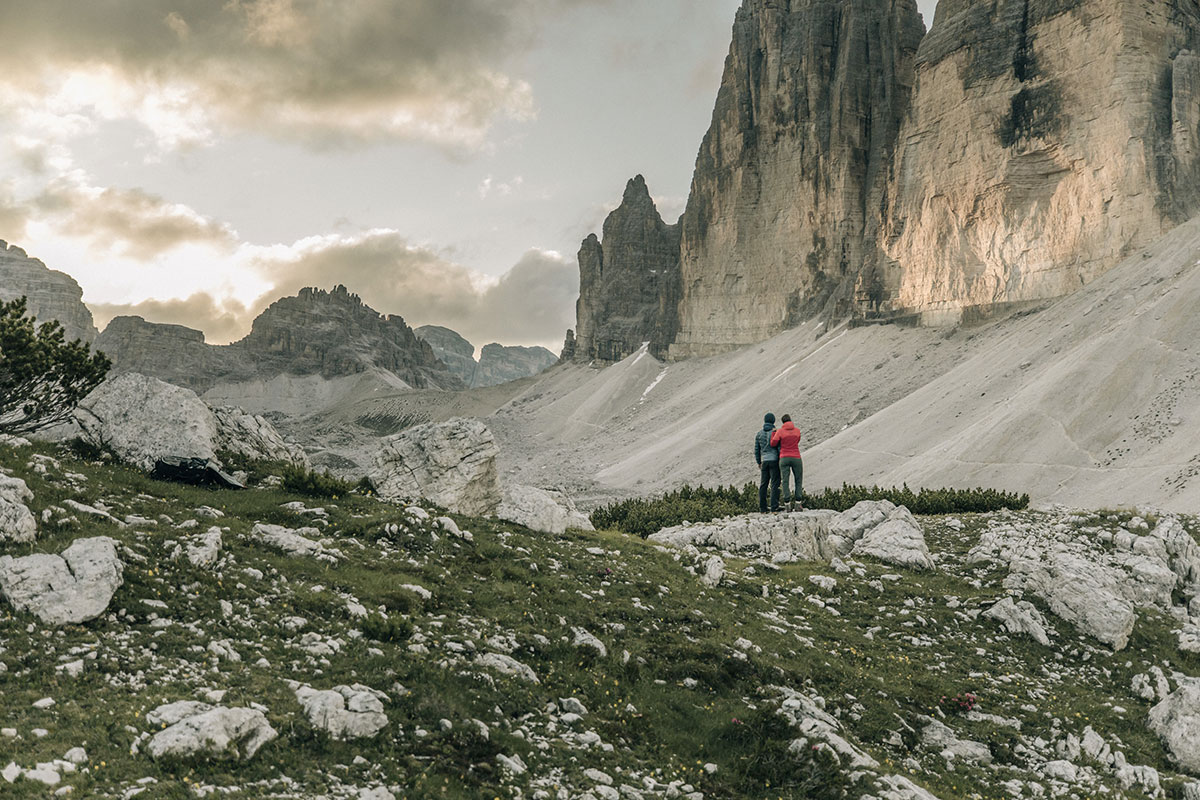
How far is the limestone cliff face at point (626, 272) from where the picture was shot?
17975 cm

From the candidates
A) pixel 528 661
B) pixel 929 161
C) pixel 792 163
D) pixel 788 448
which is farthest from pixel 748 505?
pixel 792 163

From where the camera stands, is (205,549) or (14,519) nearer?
(14,519)

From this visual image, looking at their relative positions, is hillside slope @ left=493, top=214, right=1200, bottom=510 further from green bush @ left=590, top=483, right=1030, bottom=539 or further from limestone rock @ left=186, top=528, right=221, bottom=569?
limestone rock @ left=186, top=528, right=221, bottom=569

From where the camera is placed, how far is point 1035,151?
73.1m

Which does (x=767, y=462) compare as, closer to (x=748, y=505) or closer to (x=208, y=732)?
(x=748, y=505)

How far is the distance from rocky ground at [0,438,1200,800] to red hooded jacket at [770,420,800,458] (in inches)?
204

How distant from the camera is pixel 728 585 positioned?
1614 cm

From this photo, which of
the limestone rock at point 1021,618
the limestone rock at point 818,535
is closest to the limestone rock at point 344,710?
the limestone rock at point 1021,618

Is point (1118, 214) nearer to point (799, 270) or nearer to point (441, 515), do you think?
point (799, 270)

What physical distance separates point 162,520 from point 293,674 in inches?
216

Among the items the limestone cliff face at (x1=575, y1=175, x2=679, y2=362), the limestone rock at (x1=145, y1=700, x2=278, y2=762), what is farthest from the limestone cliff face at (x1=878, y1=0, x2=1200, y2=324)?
the limestone cliff face at (x1=575, y1=175, x2=679, y2=362)

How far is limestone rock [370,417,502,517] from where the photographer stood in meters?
19.7

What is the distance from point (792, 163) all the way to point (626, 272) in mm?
71623

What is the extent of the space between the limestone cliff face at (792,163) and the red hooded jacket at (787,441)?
273 feet
